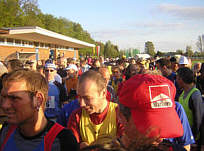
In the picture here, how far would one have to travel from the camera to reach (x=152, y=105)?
1.33 m

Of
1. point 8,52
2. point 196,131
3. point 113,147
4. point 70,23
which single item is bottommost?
point 196,131

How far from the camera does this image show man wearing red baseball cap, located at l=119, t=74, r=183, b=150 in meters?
1.31

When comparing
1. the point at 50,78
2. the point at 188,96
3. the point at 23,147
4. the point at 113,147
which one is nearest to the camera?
the point at 113,147

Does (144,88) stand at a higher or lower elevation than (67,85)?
higher

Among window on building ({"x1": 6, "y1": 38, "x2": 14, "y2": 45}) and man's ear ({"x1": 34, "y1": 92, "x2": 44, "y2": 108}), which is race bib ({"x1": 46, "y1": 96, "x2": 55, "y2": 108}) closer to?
man's ear ({"x1": 34, "y1": 92, "x2": 44, "y2": 108})

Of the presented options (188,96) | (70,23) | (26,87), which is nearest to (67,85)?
(188,96)

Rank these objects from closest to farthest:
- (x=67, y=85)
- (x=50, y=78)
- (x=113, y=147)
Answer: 1. (x=113, y=147)
2. (x=50, y=78)
3. (x=67, y=85)

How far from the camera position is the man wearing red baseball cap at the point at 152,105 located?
4.31 feet

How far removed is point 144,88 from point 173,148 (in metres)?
0.51

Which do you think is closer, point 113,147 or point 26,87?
point 113,147

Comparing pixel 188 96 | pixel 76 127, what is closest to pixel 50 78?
pixel 76 127

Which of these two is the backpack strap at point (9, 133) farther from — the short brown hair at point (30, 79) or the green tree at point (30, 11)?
the green tree at point (30, 11)

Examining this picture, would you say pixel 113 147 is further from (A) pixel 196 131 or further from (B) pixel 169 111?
(A) pixel 196 131

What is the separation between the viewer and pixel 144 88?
4.46 feet
